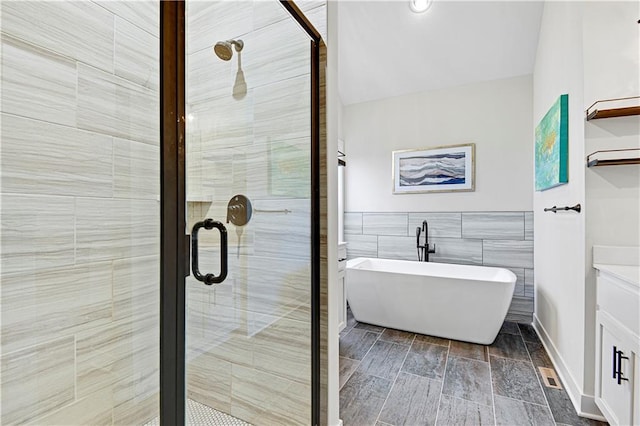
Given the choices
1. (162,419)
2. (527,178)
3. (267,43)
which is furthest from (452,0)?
(162,419)

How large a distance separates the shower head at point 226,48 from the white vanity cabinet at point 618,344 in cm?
191

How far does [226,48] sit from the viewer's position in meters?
1.31

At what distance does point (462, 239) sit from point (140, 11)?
3311 mm

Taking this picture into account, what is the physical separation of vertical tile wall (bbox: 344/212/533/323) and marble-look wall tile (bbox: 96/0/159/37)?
2999 mm

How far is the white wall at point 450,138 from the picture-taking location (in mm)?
3219

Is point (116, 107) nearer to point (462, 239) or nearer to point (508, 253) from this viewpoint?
point (462, 239)

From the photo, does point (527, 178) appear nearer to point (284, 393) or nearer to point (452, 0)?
point (452, 0)

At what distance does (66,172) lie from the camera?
1172 mm

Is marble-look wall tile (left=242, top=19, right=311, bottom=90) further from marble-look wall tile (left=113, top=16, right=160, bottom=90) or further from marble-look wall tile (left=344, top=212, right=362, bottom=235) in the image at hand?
marble-look wall tile (left=344, top=212, right=362, bottom=235)

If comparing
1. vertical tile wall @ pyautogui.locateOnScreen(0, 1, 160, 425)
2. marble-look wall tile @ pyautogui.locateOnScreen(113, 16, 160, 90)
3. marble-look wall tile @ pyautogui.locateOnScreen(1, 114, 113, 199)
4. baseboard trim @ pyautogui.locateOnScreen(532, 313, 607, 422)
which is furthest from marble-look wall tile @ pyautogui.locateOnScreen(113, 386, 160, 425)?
baseboard trim @ pyautogui.locateOnScreen(532, 313, 607, 422)

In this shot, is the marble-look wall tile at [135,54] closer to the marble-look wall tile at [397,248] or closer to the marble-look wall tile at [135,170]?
the marble-look wall tile at [135,170]

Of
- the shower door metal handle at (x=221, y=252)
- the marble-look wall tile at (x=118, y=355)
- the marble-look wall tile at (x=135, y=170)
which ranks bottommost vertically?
the marble-look wall tile at (x=118, y=355)

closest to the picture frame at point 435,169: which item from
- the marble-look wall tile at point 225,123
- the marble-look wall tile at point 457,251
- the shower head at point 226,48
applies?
the marble-look wall tile at point 457,251

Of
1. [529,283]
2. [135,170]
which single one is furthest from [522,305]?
[135,170]
